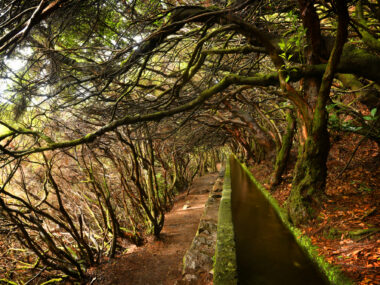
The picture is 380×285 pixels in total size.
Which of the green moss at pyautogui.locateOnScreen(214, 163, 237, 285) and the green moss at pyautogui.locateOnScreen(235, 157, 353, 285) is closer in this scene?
the green moss at pyautogui.locateOnScreen(235, 157, 353, 285)

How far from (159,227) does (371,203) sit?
5107mm

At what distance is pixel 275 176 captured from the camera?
23.6 feet

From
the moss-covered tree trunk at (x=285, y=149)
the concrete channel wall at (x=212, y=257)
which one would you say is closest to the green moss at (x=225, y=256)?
the concrete channel wall at (x=212, y=257)

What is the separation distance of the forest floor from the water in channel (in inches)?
17.5

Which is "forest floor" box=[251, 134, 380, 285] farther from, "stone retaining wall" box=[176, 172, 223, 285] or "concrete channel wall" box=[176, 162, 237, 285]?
"stone retaining wall" box=[176, 172, 223, 285]

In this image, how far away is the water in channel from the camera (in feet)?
10.9

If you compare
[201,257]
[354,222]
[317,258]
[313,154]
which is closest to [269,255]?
[317,258]

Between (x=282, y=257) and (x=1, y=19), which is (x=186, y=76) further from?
(x=282, y=257)

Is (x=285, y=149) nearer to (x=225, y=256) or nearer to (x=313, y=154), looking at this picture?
(x=313, y=154)

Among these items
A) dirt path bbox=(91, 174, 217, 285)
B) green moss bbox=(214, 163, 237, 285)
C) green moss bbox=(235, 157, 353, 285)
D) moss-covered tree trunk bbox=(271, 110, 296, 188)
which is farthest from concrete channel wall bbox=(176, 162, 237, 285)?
moss-covered tree trunk bbox=(271, 110, 296, 188)

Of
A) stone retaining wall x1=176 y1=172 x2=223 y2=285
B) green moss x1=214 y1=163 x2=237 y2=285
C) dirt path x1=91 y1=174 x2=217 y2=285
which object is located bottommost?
dirt path x1=91 y1=174 x2=217 y2=285

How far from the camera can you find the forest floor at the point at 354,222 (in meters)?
2.58

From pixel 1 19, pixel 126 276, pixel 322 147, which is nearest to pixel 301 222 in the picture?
pixel 322 147

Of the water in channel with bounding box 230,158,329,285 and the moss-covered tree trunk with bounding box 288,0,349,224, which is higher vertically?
the moss-covered tree trunk with bounding box 288,0,349,224
